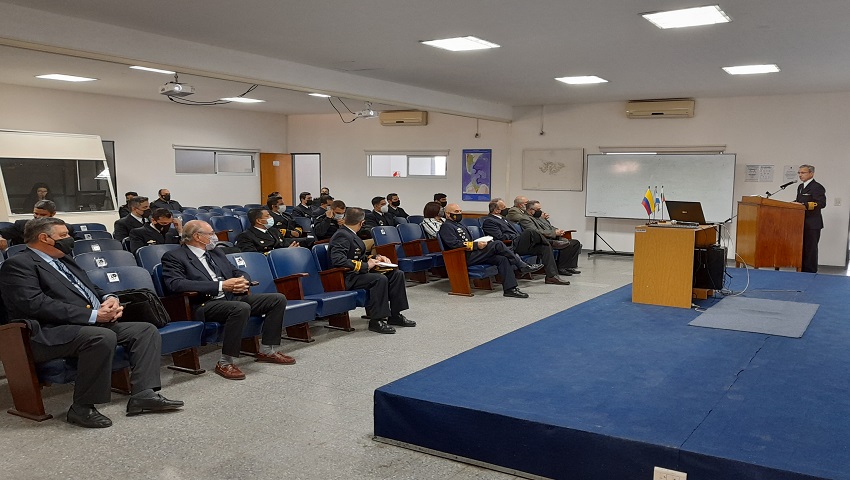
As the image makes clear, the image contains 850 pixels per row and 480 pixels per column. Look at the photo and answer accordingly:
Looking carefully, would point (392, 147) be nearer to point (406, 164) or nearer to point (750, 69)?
point (406, 164)

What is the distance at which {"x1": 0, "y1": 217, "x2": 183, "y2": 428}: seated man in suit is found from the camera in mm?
3662

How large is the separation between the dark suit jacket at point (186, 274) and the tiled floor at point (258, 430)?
1.98 ft

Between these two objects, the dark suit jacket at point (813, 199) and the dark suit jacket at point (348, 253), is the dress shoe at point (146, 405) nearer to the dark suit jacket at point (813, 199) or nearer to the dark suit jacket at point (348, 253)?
the dark suit jacket at point (348, 253)

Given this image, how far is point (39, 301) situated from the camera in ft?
12.0

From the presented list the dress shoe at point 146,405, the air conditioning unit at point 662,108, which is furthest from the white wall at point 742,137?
the dress shoe at point 146,405

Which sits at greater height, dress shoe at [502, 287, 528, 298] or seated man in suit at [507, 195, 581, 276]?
seated man in suit at [507, 195, 581, 276]

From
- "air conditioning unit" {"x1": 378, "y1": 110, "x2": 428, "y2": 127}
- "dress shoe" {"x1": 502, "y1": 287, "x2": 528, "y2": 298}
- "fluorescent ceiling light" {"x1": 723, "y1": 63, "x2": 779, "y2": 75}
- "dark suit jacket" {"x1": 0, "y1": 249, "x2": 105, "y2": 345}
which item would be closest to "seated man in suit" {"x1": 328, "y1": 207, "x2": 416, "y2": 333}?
"dress shoe" {"x1": 502, "y1": 287, "x2": 528, "y2": 298}

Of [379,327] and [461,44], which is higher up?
[461,44]

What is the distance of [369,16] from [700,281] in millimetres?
3735

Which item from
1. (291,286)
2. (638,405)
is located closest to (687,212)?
(638,405)

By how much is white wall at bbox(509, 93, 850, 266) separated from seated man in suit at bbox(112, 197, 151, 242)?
7.77 meters

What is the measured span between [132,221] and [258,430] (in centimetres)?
474

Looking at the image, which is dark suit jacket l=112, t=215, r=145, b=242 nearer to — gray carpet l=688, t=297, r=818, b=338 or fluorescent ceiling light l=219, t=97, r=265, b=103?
fluorescent ceiling light l=219, t=97, r=265, b=103

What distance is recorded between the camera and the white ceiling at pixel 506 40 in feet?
17.9
